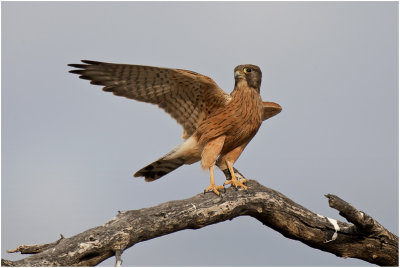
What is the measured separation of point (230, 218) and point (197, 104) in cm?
150

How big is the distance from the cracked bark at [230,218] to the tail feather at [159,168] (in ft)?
3.20

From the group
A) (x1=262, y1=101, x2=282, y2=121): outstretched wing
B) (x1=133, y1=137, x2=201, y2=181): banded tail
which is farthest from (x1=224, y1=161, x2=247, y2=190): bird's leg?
(x1=262, y1=101, x2=282, y2=121): outstretched wing

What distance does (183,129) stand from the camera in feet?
21.4

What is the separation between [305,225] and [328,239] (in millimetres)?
308

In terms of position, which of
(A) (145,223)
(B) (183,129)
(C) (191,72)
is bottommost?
(A) (145,223)

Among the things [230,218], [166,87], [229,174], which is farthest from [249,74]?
[230,218]

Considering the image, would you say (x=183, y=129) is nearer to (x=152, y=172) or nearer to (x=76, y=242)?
(x=152, y=172)

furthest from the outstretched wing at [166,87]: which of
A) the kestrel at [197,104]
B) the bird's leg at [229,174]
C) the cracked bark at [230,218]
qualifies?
the cracked bark at [230,218]

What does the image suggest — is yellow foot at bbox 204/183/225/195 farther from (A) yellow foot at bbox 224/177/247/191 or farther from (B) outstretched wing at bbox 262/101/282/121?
(B) outstretched wing at bbox 262/101/282/121

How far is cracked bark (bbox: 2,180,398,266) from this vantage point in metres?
4.73

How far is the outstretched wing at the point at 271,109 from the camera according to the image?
693cm

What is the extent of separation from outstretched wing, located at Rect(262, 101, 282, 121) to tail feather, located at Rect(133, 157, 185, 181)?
51.8 inches

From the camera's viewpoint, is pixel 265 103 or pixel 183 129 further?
pixel 265 103

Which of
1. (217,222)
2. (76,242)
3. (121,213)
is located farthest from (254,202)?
(76,242)
